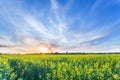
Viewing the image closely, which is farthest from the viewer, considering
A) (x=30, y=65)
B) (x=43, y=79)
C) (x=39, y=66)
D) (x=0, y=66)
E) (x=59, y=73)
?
(x=30, y=65)

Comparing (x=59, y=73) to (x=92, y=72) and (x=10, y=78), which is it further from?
(x=10, y=78)

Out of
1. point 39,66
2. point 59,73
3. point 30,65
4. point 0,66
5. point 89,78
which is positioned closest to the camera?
point 89,78

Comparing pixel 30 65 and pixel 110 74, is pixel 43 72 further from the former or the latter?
pixel 110 74

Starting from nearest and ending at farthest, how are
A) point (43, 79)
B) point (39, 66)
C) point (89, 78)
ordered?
point (89, 78), point (43, 79), point (39, 66)

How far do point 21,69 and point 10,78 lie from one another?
19.9ft

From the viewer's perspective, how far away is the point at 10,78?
12133 millimetres

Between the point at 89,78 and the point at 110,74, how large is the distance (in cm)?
93

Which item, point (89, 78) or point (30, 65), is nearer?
point (89, 78)

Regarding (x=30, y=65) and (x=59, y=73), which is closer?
(x=59, y=73)

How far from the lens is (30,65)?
17.2 metres

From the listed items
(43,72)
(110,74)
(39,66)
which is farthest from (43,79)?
(110,74)

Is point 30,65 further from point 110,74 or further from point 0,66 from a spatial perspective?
point 110,74

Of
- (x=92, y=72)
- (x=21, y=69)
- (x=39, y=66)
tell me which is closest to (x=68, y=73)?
(x=92, y=72)

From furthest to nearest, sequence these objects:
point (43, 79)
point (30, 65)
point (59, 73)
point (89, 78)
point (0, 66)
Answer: point (30, 65) < point (43, 79) < point (0, 66) < point (59, 73) < point (89, 78)
